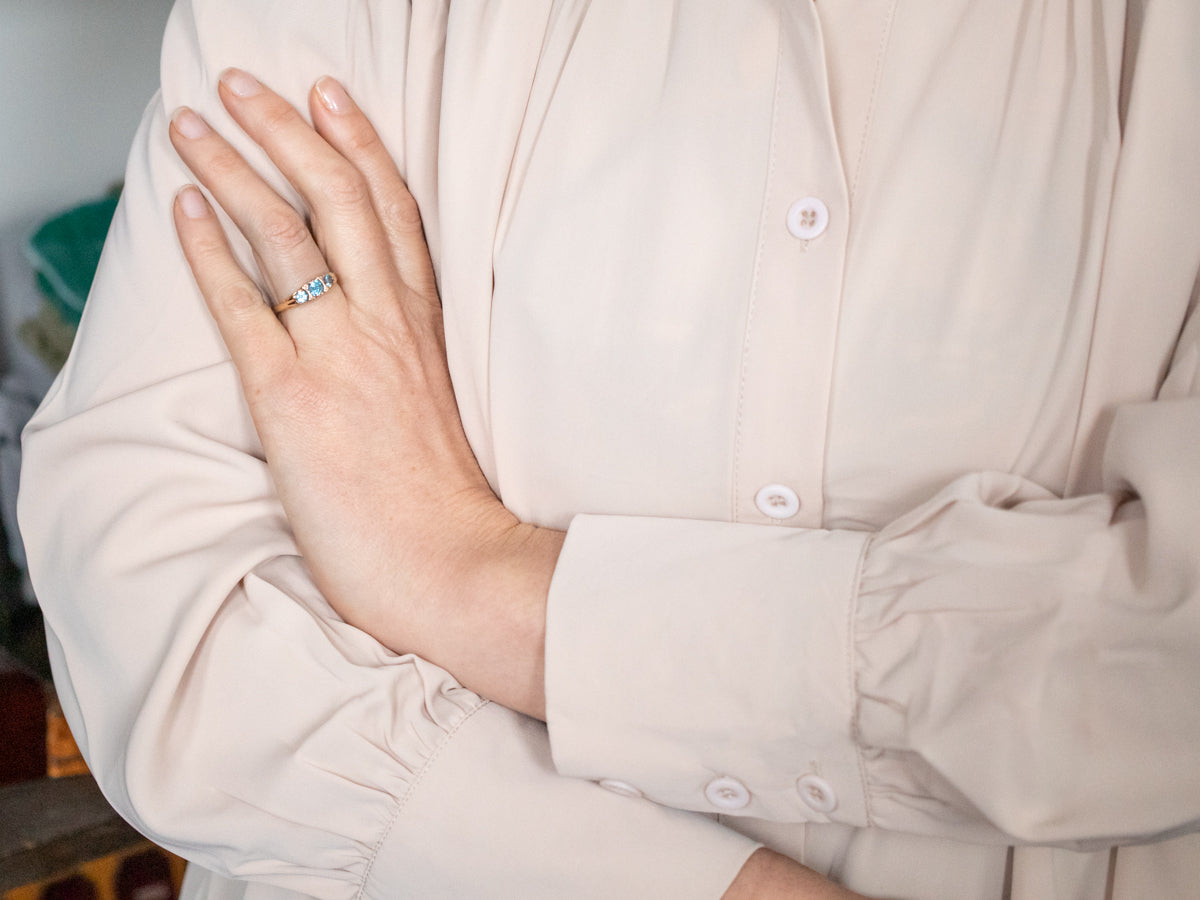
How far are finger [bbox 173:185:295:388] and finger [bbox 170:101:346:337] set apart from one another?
0.9 inches

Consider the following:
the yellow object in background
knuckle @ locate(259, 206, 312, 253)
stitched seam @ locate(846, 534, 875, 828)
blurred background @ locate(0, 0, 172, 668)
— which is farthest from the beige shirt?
the yellow object in background

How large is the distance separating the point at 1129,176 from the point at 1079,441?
0.20 meters

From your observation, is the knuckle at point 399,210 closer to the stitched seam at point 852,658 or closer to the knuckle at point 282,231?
the knuckle at point 282,231

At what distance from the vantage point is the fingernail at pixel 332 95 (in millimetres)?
858

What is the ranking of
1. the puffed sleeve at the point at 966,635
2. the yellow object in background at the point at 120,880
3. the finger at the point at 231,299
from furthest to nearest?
the yellow object in background at the point at 120,880 < the finger at the point at 231,299 < the puffed sleeve at the point at 966,635

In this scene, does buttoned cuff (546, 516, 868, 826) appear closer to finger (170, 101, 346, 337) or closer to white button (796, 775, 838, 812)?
white button (796, 775, 838, 812)

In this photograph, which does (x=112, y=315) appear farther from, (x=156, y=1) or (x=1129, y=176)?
(x=156, y=1)

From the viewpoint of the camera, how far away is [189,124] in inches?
34.2

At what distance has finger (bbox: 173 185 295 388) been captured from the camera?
0.84 metres

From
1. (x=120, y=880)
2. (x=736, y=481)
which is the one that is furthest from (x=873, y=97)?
(x=120, y=880)

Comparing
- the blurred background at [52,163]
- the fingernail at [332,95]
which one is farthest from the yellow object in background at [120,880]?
the fingernail at [332,95]

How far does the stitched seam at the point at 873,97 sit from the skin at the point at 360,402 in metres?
0.41

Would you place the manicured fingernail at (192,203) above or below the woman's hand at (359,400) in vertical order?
above

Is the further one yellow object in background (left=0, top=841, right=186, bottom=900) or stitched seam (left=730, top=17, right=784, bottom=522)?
yellow object in background (left=0, top=841, right=186, bottom=900)
